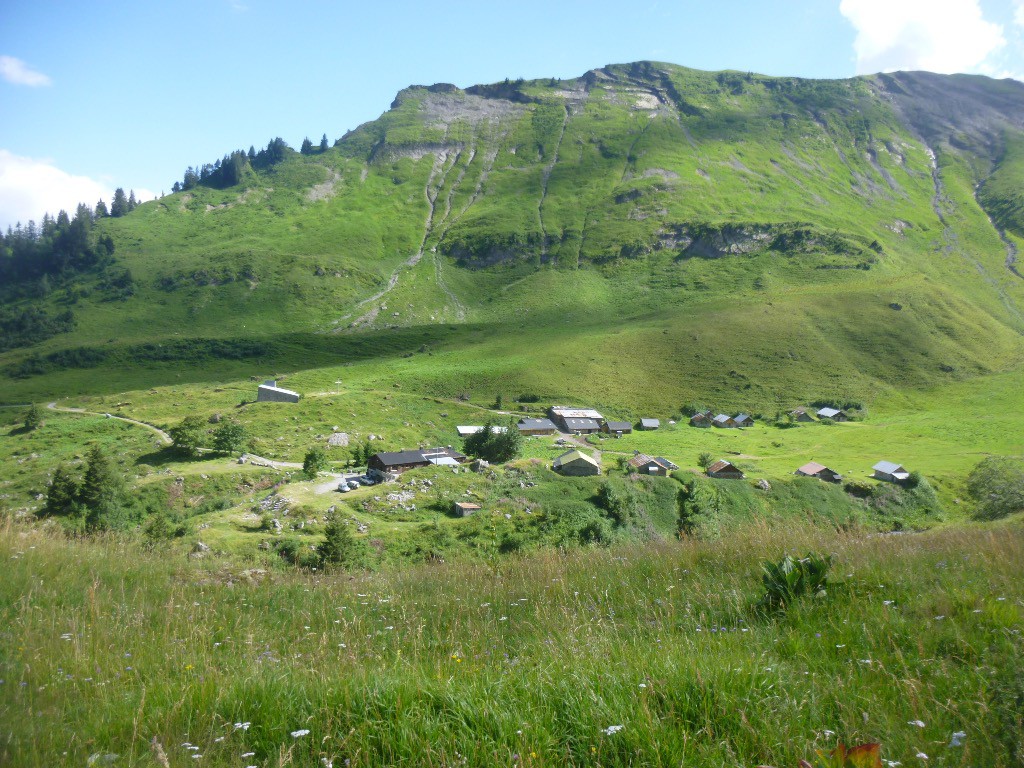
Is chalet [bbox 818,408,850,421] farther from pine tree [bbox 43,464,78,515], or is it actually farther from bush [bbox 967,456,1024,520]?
pine tree [bbox 43,464,78,515]

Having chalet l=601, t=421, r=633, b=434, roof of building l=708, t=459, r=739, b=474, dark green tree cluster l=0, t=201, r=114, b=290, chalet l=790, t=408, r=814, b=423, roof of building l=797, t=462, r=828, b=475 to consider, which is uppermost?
dark green tree cluster l=0, t=201, r=114, b=290

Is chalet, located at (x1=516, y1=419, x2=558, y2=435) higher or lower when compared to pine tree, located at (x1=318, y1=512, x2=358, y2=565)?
lower

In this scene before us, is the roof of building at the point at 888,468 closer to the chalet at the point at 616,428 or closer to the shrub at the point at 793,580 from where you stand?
the chalet at the point at 616,428

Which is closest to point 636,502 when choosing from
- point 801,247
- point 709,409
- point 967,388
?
point 709,409

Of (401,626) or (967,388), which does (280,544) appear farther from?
(967,388)

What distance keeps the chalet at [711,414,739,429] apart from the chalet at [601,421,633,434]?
17.3 m

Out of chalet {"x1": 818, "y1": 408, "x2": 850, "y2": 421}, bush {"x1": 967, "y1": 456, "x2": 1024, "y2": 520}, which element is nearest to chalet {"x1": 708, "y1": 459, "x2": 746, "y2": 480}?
bush {"x1": 967, "y1": 456, "x2": 1024, "y2": 520}

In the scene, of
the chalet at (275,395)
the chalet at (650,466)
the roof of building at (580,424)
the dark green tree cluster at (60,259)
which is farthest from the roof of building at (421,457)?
the dark green tree cluster at (60,259)

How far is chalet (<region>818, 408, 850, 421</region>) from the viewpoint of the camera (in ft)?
345

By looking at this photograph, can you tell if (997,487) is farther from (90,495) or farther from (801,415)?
(90,495)

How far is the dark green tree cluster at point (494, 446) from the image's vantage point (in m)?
63.8

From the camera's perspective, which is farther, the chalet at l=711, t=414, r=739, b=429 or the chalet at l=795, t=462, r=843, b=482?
the chalet at l=711, t=414, r=739, b=429

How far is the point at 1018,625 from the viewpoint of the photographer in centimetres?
427

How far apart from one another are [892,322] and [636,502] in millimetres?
132555
